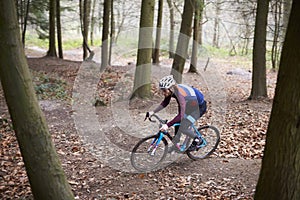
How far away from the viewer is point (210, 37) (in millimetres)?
42719

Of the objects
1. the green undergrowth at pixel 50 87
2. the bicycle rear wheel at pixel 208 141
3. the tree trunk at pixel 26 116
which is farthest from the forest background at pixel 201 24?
the tree trunk at pixel 26 116

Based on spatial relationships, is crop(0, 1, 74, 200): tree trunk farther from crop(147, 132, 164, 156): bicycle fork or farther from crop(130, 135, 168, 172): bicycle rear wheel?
crop(147, 132, 164, 156): bicycle fork

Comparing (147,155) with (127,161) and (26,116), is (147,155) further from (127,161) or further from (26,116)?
(26,116)

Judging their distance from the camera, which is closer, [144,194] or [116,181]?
[144,194]

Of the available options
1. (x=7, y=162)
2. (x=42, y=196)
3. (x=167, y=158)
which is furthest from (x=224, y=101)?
(x=42, y=196)

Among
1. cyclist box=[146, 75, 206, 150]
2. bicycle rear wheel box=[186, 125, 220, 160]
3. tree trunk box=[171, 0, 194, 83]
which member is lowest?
bicycle rear wheel box=[186, 125, 220, 160]

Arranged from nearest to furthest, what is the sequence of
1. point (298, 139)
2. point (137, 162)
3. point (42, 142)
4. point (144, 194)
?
point (298, 139), point (42, 142), point (144, 194), point (137, 162)

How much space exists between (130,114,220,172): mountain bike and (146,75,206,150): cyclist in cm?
13

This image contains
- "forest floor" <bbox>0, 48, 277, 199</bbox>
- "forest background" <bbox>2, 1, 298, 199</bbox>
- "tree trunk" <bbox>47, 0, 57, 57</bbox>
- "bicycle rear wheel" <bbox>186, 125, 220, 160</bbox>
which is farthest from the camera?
"tree trunk" <bbox>47, 0, 57, 57</bbox>

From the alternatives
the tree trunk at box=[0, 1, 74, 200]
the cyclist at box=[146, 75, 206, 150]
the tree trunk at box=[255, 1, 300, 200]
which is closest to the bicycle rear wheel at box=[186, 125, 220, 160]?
the cyclist at box=[146, 75, 206, 150]

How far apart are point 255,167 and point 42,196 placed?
421cm

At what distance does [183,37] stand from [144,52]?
1.86 m

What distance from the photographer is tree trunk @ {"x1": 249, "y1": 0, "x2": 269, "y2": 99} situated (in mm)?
10820

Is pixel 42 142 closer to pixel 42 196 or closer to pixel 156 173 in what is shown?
pixel 42 196
